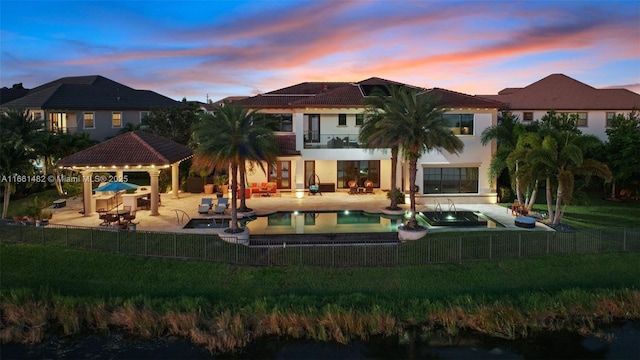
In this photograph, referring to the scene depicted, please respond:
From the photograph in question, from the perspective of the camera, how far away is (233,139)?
66.8 feet

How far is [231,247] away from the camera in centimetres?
1886

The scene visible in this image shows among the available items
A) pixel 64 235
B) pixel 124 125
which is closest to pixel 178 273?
pixel 64 235

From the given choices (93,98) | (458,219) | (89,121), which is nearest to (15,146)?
(89,121)

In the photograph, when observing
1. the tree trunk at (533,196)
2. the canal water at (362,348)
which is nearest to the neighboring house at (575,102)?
the tree trunk at (533,196)

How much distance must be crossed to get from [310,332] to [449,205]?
15.8 m

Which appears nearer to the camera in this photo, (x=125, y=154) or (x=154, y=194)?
(x=154, y=194)

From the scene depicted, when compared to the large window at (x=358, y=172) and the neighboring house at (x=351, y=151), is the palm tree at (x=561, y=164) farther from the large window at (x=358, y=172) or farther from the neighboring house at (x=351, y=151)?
the large window at (x=358, y=172)

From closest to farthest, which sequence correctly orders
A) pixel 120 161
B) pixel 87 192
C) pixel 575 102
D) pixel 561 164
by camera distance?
pixel 561 164 → pixel 120 161 → pixel 87 192 → pixel 575 102

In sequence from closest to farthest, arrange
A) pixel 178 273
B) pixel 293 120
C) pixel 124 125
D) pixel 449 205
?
pixel 178 273 < pixel 449 205 < pixel 293 120 < pixel 124 125

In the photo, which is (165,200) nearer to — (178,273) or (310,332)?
(178,273)

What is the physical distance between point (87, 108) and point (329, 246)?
3229cm

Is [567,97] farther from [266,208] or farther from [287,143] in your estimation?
[266,208]

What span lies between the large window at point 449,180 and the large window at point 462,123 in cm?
228

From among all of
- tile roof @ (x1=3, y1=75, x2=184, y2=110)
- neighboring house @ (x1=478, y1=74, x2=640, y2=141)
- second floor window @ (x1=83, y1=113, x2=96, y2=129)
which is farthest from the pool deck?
neighboring house @ (x1=478, y1=74, x2=640, y2=141)
